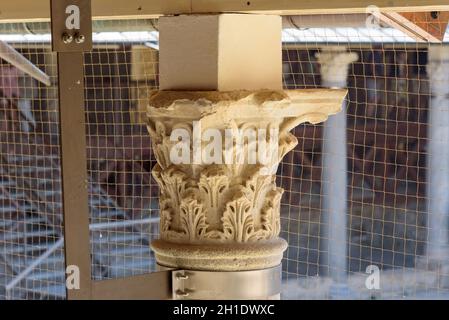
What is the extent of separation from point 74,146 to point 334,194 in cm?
389

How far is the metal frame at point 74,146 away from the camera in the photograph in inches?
98.7

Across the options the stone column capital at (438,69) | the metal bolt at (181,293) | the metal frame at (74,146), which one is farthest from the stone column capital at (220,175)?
the stone column capital at (438,69)

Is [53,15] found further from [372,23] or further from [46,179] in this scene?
[46,179]

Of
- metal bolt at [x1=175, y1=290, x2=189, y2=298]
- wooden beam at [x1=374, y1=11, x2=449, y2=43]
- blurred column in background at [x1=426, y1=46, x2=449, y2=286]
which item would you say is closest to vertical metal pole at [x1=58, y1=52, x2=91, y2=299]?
metal bolt at [x1=175, y1=290, x2=189, y2=298]

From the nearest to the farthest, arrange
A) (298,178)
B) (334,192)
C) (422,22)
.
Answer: (422,22) → (298,178) → (334,192)

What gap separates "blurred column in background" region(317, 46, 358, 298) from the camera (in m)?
6.07

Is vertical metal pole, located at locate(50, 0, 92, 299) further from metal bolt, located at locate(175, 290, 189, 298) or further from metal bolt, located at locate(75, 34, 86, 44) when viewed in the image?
metal bolt, located at locate(175, 290, 189, 298)

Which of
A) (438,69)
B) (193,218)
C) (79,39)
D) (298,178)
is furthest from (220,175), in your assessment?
(438,69)

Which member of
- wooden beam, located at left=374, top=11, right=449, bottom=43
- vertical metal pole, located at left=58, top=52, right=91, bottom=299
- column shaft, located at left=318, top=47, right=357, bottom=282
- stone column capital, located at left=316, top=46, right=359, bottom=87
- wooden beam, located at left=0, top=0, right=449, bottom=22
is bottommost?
column shaft, located at left=318, top=47, right=357, bottom=282

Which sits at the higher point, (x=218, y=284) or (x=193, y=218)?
(x=193, y=218)

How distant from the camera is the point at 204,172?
10.3ft

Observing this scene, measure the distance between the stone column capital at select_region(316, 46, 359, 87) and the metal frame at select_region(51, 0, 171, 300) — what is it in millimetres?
3063

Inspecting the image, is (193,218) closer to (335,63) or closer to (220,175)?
(220,175)

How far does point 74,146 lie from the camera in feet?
8.45
